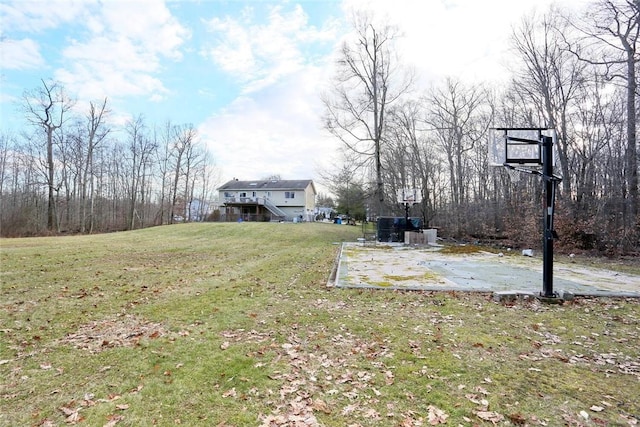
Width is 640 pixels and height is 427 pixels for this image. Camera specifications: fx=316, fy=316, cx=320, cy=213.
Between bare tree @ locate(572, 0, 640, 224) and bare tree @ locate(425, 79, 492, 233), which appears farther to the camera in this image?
bare tree @ locate(425, 79, 492, 233)

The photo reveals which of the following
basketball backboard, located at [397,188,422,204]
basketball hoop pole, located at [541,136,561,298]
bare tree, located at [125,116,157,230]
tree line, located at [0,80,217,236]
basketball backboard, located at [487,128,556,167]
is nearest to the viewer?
basketball hoop pole, located at [541,136,561,298]

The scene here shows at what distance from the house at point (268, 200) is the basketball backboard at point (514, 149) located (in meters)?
34.1

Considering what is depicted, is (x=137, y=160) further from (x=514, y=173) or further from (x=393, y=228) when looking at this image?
(x=514, y=173)

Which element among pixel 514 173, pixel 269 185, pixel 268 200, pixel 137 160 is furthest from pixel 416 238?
pixel 137 160

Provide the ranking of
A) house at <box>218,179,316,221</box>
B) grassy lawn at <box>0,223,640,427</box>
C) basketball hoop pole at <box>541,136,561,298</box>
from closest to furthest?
grassy lawn at <box>0,223,640,427</box>, basketball hoop pole at <box>541,136,561,298</box>, house at <box>218,179,316,221</box>

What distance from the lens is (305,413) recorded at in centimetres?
242

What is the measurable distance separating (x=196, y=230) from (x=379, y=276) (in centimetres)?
1908

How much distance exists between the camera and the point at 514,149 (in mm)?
6445

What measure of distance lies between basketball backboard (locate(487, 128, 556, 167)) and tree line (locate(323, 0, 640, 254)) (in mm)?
2925

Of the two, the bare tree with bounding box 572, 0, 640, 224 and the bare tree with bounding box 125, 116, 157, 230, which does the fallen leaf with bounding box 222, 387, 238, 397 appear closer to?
the bare tree with bounding box 572, 0, 640, 224

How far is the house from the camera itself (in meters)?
41.2

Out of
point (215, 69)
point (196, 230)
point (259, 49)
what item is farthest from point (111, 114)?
point (259, 49)

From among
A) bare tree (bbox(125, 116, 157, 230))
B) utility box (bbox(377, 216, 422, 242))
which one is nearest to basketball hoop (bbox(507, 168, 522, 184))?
utility box (bbox(377, 216, 422, 242))

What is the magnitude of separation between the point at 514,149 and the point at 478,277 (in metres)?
3.07
